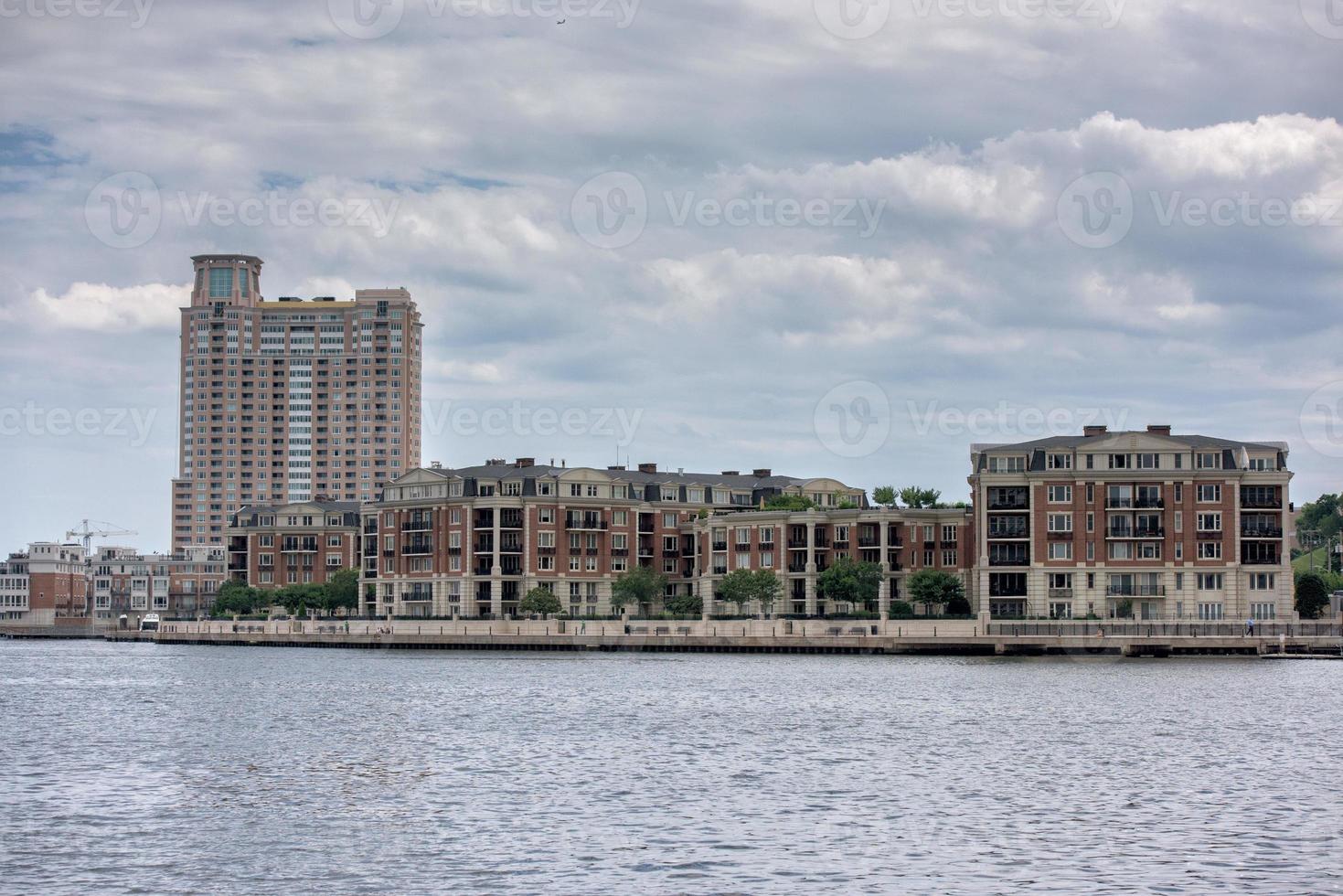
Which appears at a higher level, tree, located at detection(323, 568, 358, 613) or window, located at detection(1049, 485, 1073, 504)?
window, located at detection(1049, 485, 1073, 504)

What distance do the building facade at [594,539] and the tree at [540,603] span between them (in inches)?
207

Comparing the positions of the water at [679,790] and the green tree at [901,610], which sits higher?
the green tree at [901,610]

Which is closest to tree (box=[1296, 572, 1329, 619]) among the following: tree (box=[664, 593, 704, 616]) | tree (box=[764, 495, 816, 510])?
tree (box=[764, 495, 816, 510])

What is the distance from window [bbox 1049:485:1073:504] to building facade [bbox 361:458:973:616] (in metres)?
15.8

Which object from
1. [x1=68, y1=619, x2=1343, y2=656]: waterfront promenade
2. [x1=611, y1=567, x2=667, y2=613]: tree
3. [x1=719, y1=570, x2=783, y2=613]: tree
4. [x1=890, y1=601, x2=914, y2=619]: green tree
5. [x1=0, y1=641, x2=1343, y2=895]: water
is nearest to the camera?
[x1=0, y1=641, x2=1343, y2=895]: water

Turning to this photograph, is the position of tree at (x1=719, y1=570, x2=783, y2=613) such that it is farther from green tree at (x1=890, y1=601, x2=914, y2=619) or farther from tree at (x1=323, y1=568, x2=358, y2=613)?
tree at (x1=323, y1=568, x2=358, y2=613)

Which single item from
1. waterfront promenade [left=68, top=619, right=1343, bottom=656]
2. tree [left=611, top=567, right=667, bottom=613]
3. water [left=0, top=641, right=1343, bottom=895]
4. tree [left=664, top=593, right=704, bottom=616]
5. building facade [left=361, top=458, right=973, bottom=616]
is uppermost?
building facade [left=361, top=458, right=973, bottom=616]

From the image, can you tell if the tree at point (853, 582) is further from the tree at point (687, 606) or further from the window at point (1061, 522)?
the window at point (1061, 522)

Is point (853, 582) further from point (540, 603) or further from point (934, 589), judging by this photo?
point (540, 603)

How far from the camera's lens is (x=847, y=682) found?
3981 inches

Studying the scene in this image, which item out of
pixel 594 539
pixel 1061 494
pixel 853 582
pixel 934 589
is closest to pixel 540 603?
pixel 594 539

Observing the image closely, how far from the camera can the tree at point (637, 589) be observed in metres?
171

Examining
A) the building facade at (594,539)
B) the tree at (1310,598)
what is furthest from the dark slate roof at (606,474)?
the tree at (1310,598)

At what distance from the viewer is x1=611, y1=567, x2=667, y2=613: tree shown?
170625 millimetres
